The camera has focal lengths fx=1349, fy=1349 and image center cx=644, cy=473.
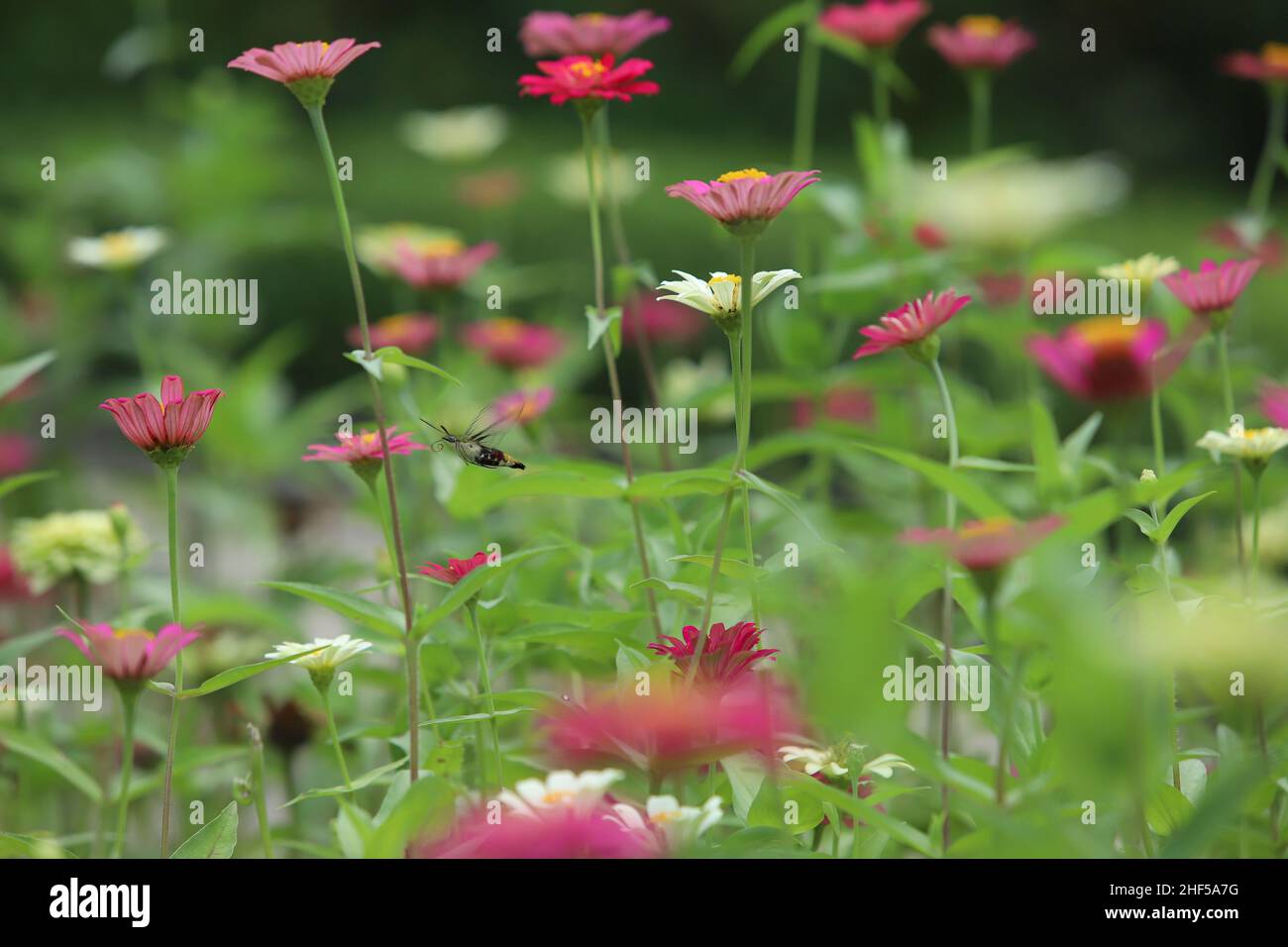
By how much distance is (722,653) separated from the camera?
0.61m

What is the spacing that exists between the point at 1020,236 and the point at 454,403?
790mm

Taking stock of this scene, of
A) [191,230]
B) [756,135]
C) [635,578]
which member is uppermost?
[756,135]

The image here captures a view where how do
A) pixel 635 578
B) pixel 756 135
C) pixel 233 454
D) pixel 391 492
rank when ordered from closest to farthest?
1. pixel 391 492
2. pixel 635 578
3. pixel 233 454
4. pixel 756 135

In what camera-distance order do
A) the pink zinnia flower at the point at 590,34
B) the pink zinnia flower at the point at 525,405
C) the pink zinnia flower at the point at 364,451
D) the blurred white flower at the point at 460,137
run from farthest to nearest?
the blurred white flower at the point at 460,137
the pink zinnia flower at the point at 525,405
the pink zinnia flower at the point at 590,34
the pink zinnia flower at the point at 364,451

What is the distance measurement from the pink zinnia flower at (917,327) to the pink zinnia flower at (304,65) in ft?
0.92

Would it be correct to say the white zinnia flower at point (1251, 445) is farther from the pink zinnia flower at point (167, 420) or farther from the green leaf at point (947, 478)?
the pink zinnia flower at point (167, 420)

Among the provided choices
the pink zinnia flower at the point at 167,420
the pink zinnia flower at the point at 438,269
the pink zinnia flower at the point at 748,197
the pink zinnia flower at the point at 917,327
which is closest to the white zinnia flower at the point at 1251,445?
the pink zinnia flower at the point at 917,327

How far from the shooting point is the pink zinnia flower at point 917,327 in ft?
2.14

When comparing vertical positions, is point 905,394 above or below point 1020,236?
above

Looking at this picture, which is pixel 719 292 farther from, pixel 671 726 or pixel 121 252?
pixel 121 252

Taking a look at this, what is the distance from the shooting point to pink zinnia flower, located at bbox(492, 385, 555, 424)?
37.2 inches

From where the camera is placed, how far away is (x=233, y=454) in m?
1.54
